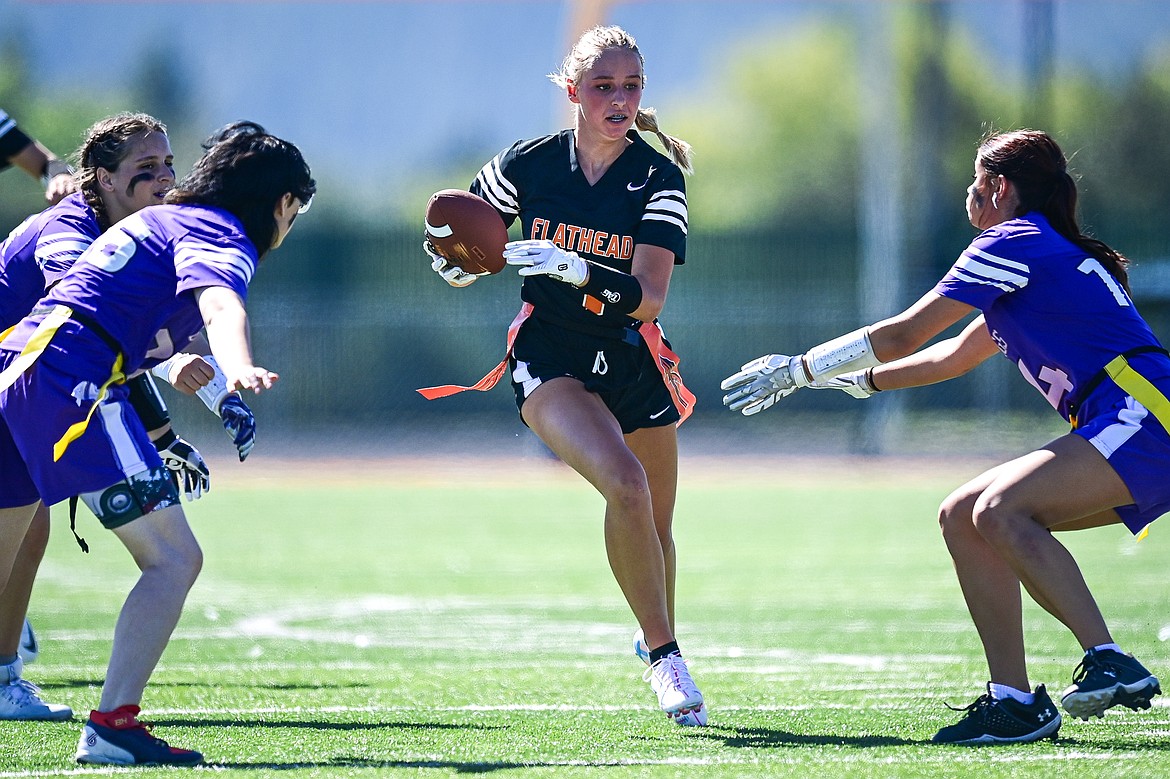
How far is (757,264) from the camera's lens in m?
25.4

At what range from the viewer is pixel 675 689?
14.8 feet

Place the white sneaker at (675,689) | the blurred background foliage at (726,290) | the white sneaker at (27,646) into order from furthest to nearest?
the blurred background foliage at (726,290)
the white sneaker at (27,646)
the white sneaker at (675,689)

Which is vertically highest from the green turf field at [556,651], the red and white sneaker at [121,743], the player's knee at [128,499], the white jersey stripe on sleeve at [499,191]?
the white jersey stripe on sleeve at [499,191]

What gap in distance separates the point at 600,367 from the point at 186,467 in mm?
1424

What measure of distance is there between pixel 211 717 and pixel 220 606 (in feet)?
9.58

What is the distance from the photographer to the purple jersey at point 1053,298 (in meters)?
4.22

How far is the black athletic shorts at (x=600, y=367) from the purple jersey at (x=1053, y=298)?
3.80 feet

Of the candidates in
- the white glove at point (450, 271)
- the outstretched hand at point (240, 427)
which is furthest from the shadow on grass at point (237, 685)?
the outstretched hand at point (240, 427)

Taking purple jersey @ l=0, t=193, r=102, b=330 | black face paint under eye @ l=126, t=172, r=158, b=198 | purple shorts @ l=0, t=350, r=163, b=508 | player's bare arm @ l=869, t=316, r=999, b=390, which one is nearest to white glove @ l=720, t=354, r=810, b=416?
player's bare arm @ l=869, t=316, r=999, b=390

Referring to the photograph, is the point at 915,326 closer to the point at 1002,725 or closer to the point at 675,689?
the point at 1002,725

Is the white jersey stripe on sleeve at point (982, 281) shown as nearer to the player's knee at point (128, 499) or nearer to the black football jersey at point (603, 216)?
the black football jersey at point (603, 216)

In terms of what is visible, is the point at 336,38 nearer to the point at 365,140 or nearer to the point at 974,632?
the point at 365,140

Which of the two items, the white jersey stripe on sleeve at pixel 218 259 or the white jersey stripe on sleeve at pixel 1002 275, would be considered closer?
the white jersey stripe on sleeve at pixel 218 259

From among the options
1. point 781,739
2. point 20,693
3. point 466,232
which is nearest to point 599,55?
point 466,232
